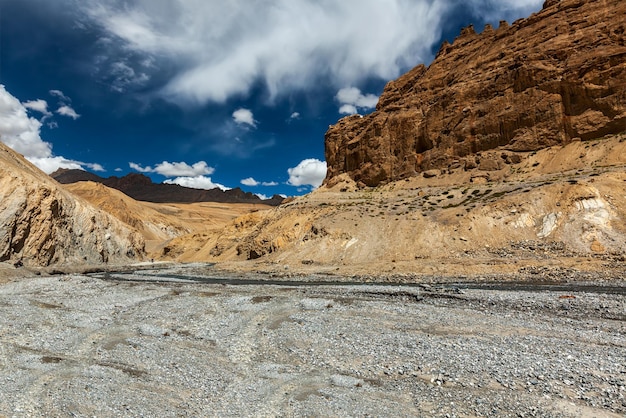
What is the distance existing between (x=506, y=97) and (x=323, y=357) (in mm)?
70165

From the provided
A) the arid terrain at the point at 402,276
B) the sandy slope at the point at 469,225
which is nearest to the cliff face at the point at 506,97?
the arid terrain at the point at 402,276

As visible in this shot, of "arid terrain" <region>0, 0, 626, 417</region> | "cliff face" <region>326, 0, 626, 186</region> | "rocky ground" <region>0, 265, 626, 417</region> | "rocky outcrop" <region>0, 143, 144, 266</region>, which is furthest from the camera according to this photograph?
"cliff face" <region>326, 0, 626, 186</region>

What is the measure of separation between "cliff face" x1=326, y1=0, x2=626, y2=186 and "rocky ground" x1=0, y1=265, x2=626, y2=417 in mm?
47753

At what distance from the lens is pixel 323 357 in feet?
45.2

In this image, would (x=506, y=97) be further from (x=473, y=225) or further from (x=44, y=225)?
(x=44, y=225)

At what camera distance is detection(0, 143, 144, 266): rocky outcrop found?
4947 cm

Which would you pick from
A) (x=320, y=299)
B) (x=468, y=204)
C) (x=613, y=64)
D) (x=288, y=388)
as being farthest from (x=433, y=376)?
(x=613, y=64)

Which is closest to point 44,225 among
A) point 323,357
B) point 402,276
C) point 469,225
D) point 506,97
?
point 402,276

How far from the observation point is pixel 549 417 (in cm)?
A: 866

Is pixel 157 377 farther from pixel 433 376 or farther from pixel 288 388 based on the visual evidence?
pixel 433 376

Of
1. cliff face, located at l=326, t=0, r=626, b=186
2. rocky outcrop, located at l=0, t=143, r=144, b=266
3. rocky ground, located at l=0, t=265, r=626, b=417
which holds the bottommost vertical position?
rocky ground, located at l=0, t=265, r=626, b=417

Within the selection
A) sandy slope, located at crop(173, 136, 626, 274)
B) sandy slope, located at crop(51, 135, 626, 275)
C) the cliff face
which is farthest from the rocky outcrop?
the cliff face

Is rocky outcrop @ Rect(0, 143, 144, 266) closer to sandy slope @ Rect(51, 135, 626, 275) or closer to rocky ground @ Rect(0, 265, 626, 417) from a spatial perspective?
sandy slope @ Rect(51, 135, 626, 275)

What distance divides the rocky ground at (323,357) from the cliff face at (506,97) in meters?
47.8
